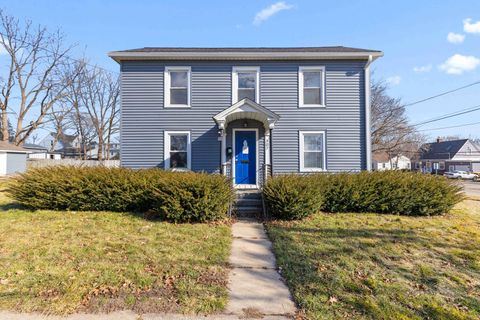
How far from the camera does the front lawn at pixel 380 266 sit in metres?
3.28

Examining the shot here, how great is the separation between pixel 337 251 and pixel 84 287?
406cm

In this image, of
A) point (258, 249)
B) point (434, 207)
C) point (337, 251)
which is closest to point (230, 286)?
point (258, 249)

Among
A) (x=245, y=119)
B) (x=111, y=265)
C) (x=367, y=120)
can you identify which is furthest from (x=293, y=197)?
(x=367, y=120)

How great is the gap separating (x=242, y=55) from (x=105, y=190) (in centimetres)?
688

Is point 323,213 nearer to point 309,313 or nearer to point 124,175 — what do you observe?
point 309,313

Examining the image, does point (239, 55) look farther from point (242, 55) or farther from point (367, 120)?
point (367, 120)

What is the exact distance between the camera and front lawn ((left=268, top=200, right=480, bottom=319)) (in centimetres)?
328

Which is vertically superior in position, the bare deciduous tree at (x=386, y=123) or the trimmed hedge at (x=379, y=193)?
the bare deciduous tree at (x=386, y=123)

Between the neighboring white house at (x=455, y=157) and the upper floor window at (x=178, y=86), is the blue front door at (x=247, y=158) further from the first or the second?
the neighboring white house at (x=455, y=157)

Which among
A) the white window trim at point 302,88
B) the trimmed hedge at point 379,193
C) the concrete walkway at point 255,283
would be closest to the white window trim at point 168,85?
the white window trim at point 302,88

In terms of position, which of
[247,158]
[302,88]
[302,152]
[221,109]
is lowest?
[247,158]

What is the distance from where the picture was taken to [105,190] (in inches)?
292

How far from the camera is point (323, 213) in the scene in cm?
769

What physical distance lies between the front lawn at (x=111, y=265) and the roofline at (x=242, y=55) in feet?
21.8
